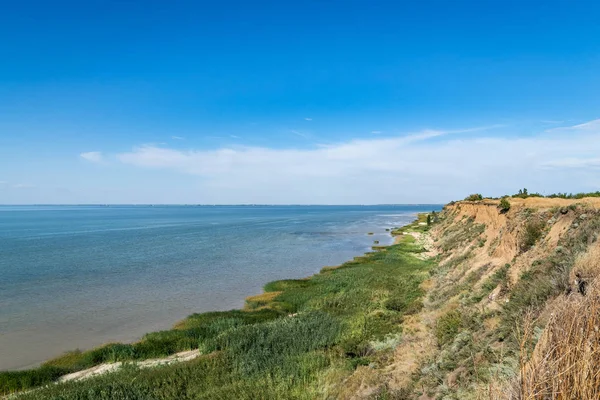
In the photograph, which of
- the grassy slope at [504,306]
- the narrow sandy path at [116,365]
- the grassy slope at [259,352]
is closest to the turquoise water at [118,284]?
the grassy slope at [259,352]

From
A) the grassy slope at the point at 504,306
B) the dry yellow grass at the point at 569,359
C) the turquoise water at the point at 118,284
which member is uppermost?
the dry yellow grass at the point at 569,359

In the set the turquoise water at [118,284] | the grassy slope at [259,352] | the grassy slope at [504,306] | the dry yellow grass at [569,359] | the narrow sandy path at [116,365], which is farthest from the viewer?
the turquoise water at [118,284]

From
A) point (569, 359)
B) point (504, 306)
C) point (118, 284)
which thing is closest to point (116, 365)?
point (504, 306)

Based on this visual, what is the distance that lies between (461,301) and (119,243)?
75.0m

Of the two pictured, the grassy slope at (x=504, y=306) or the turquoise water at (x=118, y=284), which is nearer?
the grassy slope at (x=504, y=306)

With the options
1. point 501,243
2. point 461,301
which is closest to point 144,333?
point 461,301

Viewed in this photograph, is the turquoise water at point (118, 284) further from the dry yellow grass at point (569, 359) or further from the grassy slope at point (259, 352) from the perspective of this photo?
the dry yellow grass at point (569, 359)

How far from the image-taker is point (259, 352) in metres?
18.2

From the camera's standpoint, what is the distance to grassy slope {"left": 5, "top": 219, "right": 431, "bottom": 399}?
14625mm

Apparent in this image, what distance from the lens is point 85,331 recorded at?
87.8ft

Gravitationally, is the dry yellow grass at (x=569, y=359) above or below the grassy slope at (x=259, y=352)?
Answer: above

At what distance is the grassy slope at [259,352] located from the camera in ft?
48.0

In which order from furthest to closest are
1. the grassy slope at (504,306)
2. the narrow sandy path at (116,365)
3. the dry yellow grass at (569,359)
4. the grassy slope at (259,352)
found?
the narrow sandy path at (116,365) → the grassy slope at (259,352) → the grassy slope at (504,306) → the dry yellow grass at (569,359)

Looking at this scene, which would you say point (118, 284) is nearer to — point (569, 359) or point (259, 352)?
point (259, 352)
